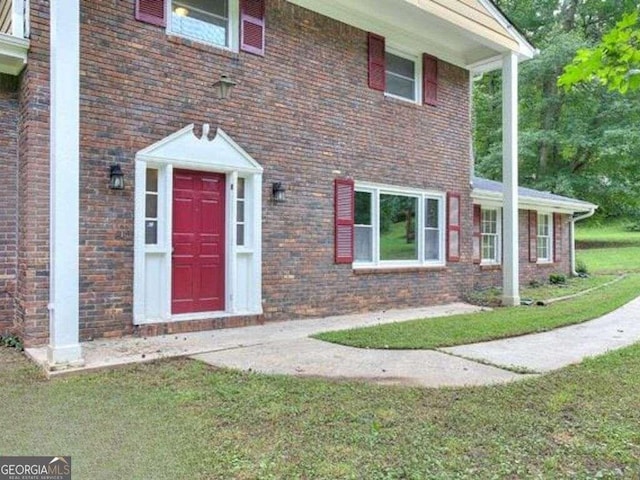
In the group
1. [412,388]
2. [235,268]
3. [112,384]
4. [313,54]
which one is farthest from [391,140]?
[112,384]

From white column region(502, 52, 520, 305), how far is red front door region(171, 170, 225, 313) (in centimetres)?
555

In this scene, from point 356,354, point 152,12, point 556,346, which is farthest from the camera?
point 152,12

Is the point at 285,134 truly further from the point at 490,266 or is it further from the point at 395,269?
the point at 490,266

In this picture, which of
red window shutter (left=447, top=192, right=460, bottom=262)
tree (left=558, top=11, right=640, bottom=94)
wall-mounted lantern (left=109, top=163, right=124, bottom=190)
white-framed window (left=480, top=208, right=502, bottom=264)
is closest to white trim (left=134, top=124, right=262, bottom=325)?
wall-mounted lantern (left=109, top=163, right=124, bottom=190)

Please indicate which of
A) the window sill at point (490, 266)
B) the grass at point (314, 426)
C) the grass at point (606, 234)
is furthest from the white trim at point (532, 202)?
the grass at point (606, 234)

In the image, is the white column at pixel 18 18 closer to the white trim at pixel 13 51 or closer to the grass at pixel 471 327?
the white trim at pixel 13 51

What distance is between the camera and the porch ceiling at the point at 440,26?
8.06m

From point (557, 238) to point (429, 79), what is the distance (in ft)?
23.6

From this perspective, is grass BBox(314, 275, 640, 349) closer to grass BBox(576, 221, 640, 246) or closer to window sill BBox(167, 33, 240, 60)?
window sill BBox(167, 33, 240, 60)

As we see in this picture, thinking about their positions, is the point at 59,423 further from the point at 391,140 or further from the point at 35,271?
the point at 391,140

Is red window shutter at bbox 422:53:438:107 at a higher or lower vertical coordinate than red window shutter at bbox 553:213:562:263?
higher

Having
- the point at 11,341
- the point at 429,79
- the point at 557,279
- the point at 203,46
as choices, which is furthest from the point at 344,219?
the point at 557,279

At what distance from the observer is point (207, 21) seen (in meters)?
6.81

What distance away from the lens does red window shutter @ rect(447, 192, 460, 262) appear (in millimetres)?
9797
